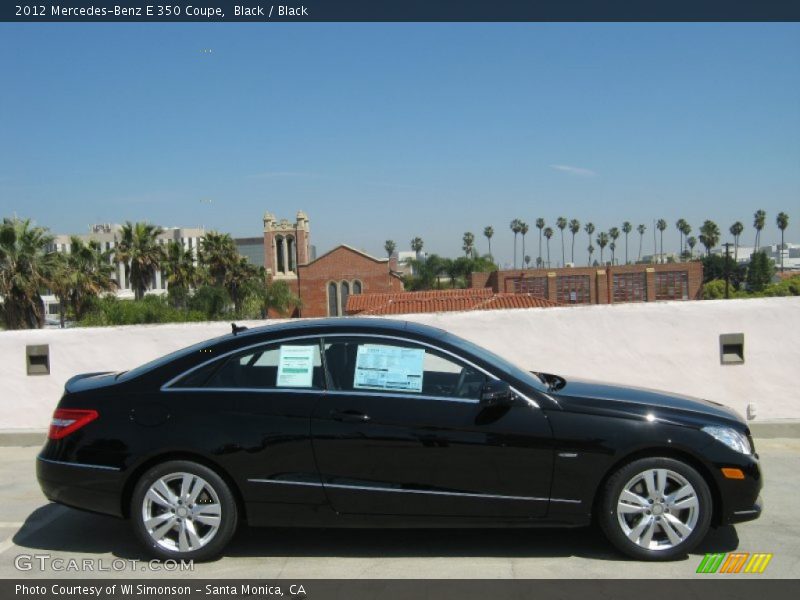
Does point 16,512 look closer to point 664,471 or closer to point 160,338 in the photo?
point 160,338

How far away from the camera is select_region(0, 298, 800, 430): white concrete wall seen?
25.8 ft

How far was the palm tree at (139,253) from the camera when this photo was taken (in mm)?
53188

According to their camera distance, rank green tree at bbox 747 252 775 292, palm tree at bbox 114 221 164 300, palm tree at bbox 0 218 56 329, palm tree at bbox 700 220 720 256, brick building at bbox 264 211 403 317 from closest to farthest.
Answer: palm tree at bbox 0 218 56 329 → palm tree at bbox 114 221 164 300 → green tree at bbox 747 252 775 292 → brick building at bbox 264 211 403 317 → palm tree at bbox 700 220 720 256

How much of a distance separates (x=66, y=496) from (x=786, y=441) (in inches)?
252

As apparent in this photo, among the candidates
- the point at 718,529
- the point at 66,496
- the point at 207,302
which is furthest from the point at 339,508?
the point at 207,302

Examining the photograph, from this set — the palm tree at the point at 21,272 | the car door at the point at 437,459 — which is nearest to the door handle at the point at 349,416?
the car door at the point at 437,459

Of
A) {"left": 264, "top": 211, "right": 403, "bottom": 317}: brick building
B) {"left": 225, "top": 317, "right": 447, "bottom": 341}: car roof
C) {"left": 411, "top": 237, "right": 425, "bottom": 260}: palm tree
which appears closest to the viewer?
{"left": 225, "top": 317, "right": 447, "bottom": 341}: car roof

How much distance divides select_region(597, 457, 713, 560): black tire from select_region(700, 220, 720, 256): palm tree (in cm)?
10139

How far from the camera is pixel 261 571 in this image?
4.57 m

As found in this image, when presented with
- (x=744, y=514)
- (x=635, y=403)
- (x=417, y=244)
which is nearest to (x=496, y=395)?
(x=635, y=403)

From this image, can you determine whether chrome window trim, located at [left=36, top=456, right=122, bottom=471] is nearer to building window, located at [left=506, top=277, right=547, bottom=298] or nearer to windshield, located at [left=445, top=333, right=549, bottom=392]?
windshield, located at [left=445, top=333, right=549, bottom=392]

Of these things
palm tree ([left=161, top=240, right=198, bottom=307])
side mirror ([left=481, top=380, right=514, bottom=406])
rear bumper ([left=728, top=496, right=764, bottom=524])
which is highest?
palm tree ([left=161, top=240, right=198, bottom=307])

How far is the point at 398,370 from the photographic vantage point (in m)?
4.80

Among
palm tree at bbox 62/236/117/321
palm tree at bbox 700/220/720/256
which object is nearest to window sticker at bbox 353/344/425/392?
palm tree at bbox 62/236/117/321
